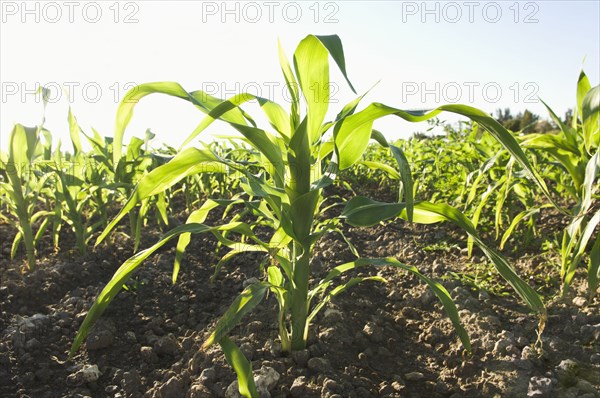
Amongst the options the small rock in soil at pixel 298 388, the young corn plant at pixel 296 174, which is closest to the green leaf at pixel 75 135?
the young corn plant at pixel 296 174

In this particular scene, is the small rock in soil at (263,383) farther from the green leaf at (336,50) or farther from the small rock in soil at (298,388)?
the green leaf at (336,50)

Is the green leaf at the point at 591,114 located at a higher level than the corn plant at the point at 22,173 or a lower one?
higher

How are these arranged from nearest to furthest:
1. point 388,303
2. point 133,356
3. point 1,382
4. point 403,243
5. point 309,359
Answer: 1. point 309,359
2. point 1,382
3. point 133,356
4. point 388,303
5. point 403,243

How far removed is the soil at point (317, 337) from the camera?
5.05ft

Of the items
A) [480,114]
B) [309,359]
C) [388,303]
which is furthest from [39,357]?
[480,114]

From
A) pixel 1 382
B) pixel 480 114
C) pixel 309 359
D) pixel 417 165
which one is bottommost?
pixel 1 382

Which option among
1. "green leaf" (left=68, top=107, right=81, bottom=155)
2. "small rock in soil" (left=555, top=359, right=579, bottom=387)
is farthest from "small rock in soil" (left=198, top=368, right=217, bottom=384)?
"green leaf" (left=68, top=107, right=81, bottom=155)

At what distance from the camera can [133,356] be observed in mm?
1854

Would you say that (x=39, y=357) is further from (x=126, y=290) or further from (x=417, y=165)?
(x=417, y=165)

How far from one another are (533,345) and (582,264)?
0.93 m

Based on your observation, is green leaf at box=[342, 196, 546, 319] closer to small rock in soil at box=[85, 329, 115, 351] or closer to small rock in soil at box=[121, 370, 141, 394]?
small rock in soil at box=[121, 370, 141, 394]

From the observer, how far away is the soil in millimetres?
1539

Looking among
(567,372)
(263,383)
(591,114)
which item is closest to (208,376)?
(263,383)

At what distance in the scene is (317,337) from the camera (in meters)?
1.71
